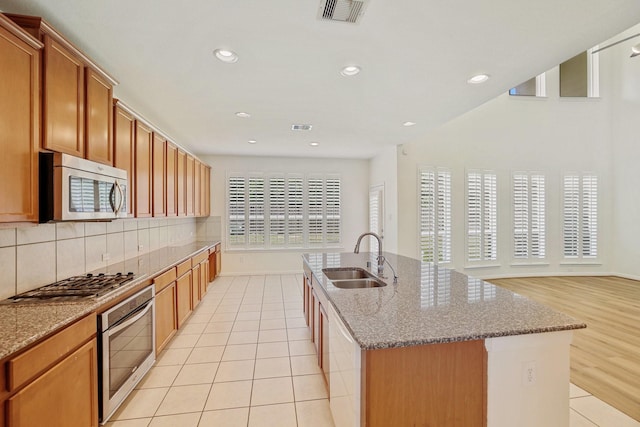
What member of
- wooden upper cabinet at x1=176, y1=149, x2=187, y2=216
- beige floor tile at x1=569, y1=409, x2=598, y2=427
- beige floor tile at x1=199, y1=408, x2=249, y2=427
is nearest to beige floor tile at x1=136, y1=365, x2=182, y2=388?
beige floor tile at x1=199, y1=408, x2=249, y2=427

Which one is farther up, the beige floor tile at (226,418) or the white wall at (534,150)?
the white wall at (534,150)

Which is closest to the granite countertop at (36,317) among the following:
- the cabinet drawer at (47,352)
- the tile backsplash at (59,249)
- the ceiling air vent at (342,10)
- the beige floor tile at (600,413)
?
the cabinet drawer at (47,352)

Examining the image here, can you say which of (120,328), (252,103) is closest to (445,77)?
(252,103)

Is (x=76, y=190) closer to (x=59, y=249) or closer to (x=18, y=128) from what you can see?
(x=18, y=128)

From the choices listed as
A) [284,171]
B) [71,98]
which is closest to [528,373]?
[71,98]

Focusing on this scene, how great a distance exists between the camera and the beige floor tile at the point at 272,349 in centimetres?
289

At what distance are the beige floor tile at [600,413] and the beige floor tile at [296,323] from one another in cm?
261

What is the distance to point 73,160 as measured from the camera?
5.80 ft

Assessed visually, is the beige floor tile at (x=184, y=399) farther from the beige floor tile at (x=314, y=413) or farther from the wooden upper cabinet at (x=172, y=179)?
the wooden upper cabinet at (x=172, y=179)

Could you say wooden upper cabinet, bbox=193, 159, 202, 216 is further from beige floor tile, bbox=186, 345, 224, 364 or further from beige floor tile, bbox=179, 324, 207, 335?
beige floor tile, bbox=186, 345, 224, 364

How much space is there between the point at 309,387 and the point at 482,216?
17.0 feet

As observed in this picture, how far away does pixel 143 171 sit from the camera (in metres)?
3.01

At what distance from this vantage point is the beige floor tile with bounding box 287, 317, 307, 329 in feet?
11.8

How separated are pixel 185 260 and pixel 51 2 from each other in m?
2.63
